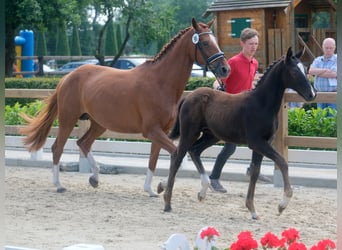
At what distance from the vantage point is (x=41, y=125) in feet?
33.8

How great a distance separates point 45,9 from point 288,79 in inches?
717

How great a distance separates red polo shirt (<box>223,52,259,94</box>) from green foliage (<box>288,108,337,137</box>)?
8.36 feet

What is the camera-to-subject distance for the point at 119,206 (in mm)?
8758

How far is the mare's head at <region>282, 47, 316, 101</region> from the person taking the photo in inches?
294

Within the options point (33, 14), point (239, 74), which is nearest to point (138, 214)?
point (239, 74)

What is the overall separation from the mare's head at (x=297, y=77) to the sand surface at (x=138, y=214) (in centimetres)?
121

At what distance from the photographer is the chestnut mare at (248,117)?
298 inches

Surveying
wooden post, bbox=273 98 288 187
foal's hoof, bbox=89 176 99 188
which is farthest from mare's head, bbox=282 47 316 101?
foal's hoof, bbox=89 176 99 188

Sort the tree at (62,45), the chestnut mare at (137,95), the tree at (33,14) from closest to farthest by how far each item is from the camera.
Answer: the chestnut mare at (137,95) < the tree at (33,14) < the tree at (62,45)

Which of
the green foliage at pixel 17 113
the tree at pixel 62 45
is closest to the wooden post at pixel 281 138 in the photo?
the green foliage at pixel 17 113

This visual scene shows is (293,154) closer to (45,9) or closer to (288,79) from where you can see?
(288,79)

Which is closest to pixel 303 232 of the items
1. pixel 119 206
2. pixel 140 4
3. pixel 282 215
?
pixel 282 215

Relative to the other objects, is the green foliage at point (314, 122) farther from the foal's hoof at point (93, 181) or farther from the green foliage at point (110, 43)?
the green foliage at point (110, 43)

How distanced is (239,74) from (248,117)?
144 centimetres
